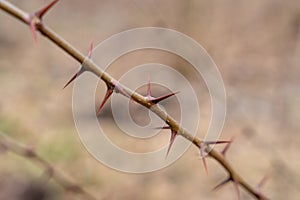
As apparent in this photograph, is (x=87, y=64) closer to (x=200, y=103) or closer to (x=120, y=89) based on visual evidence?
(x=120, y=89)

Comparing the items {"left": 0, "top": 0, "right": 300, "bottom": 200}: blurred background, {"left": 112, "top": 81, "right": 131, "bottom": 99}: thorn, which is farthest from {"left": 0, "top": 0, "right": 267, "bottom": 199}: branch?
{"left": 0, "top": 0, "right": 300, "bottom": 200}: blurred background

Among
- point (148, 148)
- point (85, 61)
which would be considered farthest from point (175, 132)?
point (148, 148)

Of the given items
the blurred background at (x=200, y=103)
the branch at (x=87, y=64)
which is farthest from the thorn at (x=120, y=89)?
the blurred background at (x=200, y=103)

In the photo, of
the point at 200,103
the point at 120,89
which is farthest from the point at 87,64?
the point at 200,103

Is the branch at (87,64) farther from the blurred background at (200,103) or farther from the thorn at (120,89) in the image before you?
the blurred background at (200,103)

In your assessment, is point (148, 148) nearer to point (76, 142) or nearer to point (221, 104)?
point (76, 142)

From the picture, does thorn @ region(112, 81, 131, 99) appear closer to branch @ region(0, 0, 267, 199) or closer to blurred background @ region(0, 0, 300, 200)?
branch @ region(0, 0, 267, 199)

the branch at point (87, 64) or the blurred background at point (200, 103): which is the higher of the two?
the blurred background at point (200, 103)

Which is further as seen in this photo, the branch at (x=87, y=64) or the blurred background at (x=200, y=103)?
the blurred background at (x=200, y=103)
